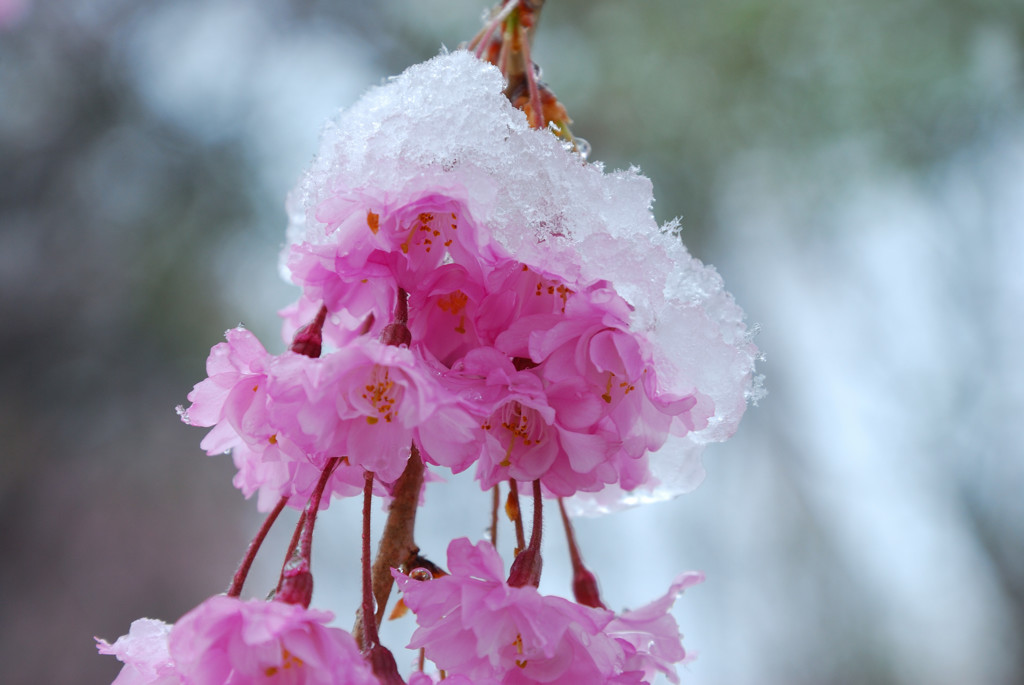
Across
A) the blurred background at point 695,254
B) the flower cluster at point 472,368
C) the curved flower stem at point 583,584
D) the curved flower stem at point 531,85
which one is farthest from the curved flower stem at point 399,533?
the blurred background at point 695,254

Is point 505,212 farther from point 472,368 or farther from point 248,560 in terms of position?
point 248,560

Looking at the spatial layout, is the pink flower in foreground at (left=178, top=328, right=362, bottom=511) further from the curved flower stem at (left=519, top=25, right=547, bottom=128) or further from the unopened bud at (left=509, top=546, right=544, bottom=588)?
the curved flower stem at (left=519, top=25, right=547, bottom=128)

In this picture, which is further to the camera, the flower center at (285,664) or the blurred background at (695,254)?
the blurred background at (695,254)

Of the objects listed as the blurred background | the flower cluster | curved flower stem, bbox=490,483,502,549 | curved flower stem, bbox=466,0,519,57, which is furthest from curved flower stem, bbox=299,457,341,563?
the blurred background

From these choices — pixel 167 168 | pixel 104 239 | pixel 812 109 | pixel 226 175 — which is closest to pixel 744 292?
pixel 812 109

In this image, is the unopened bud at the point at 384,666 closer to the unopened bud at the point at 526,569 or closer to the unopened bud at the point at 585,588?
the unopened bud at the point at 526,569

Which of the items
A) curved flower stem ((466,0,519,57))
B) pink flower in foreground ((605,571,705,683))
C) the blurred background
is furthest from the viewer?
the blurred background

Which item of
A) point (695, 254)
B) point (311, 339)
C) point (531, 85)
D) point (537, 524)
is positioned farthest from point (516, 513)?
point (695, 254)
